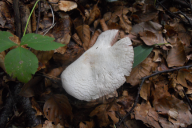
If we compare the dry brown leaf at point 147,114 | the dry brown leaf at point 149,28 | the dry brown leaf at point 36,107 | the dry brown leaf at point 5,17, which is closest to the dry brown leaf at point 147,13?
the dry brown leaf at point 149,28

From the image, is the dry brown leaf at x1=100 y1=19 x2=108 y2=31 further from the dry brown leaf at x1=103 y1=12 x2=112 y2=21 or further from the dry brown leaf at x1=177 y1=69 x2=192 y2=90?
the dry brown leaf at x1=177 y1=69 x2=192 y2=90

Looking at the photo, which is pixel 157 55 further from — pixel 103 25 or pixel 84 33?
pixel 84 33

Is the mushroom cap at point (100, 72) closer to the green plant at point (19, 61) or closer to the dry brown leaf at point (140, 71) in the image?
the green plant at point (19, 61)

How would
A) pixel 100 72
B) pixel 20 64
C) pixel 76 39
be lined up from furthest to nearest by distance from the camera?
pixel 76 39 < pixel 100 72 < pixel 20 64

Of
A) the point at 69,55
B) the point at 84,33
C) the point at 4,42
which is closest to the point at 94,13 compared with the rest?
the point at 84,33

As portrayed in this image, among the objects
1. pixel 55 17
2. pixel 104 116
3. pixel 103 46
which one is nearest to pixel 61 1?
pixel 55 17

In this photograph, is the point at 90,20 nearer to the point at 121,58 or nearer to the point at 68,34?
the point at 68,34
